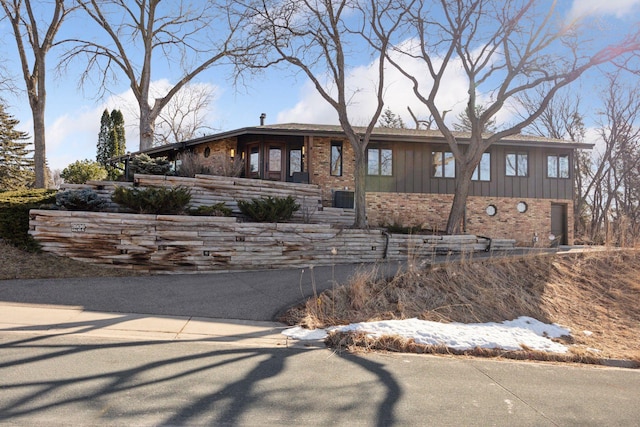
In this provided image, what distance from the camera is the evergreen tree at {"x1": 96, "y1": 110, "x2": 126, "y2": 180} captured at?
34594mm

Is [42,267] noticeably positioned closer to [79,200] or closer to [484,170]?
[79,200]

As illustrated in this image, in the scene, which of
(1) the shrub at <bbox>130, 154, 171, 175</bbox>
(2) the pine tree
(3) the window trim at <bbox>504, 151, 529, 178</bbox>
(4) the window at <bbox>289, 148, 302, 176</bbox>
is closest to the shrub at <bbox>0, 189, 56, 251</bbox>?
(1) the shrub at <bbox>130, 154, 171, 175</bbox>

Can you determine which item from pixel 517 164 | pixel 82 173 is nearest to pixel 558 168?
pixel 517 164

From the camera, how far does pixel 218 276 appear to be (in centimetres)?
899

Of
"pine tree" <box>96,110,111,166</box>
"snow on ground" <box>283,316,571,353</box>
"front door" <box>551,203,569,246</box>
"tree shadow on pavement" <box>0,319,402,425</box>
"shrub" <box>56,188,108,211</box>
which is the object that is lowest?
"snow on ground" <box>283,316,571,353</box>

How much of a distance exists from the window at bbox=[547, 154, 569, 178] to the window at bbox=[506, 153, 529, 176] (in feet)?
3.73

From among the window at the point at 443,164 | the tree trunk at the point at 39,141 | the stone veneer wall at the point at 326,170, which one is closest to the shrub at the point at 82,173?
the tree trunk at the point at 39,141

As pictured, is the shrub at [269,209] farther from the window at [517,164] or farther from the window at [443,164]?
the window at [517,164]

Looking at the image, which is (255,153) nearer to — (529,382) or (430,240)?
(430,240)

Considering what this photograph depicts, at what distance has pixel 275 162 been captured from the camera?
18656 mm

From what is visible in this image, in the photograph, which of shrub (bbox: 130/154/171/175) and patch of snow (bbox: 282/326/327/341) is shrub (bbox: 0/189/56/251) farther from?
patch of snow (bbox: 282/326/327/341)

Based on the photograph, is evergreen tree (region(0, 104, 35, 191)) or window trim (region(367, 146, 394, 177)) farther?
evergreen tree (region(0, 104, 35, 191))

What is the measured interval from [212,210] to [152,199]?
1.55 m

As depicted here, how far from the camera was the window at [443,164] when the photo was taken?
60.3 feet
